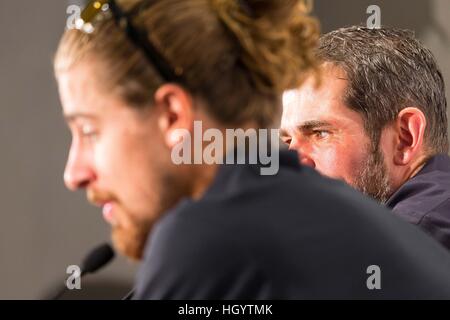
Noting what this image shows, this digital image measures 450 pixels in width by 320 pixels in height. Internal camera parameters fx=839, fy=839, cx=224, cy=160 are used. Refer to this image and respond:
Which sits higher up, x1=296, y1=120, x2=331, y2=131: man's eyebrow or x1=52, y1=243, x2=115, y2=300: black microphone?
x1=296, y1=120, x2=331, y2=131: man's eyebrow

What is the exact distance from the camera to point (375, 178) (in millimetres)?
1442

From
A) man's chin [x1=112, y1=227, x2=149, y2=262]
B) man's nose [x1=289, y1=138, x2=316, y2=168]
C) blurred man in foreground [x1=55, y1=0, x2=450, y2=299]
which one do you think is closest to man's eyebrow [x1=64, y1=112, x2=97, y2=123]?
blurred man in foreground [x1=55, y1=0, x2=450, y2=299]

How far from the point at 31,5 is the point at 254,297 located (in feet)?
6.10

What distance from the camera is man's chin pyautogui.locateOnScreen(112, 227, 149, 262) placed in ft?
2.65

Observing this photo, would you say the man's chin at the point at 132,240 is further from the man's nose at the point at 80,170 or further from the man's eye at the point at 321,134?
the man's eye at the point at 321,134

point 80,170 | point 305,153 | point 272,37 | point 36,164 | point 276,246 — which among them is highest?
point 36,164

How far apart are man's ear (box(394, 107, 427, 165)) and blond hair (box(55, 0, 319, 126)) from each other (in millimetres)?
662

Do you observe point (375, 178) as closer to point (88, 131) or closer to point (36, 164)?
point (88, 131)

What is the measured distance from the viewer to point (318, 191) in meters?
0.76

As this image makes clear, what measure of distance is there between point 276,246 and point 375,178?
2.53 ft

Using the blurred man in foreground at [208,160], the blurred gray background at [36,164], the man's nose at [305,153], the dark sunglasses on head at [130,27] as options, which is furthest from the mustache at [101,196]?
the blurred gray background at [36,164]

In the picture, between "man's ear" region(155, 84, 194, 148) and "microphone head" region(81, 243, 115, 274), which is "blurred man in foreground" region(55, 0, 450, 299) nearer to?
"man's ear" region(155, 84, 194, 148)

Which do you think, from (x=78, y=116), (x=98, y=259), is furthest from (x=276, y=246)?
(x=98, y=259)
